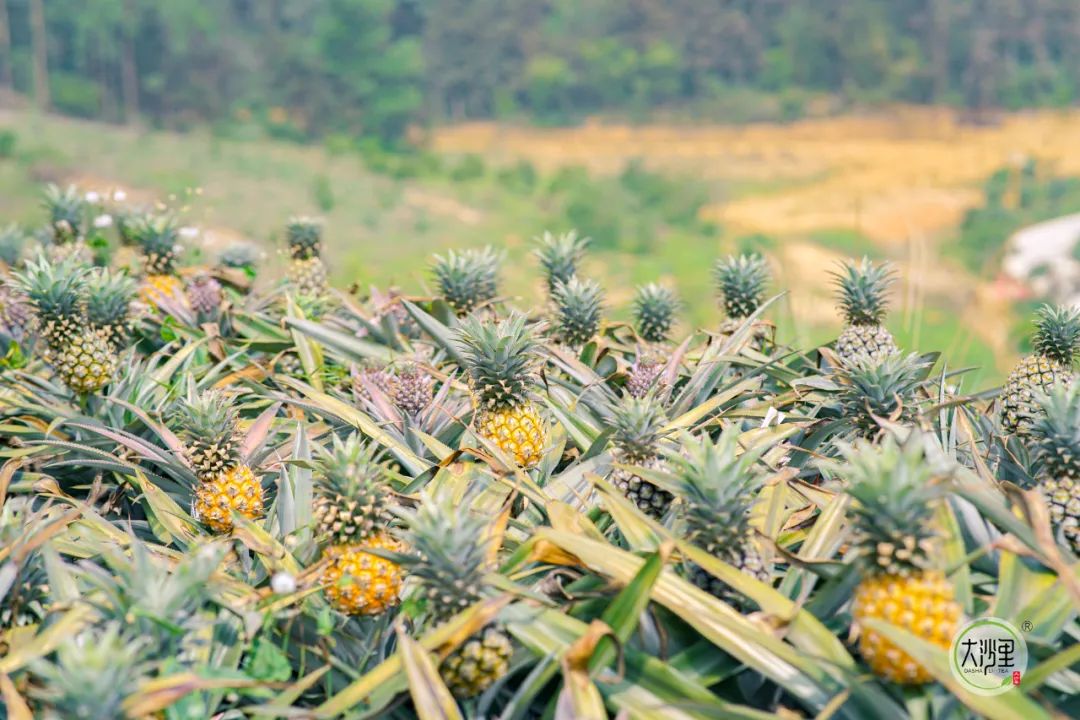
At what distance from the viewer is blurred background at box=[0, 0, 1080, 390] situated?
31.8 meters

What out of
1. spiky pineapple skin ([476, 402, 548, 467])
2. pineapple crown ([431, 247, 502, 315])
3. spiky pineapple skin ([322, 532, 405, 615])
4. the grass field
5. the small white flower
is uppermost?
pineapple crown ([431, 247, 502, 315])

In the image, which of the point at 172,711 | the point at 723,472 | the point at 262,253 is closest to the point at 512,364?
the point at 723,472

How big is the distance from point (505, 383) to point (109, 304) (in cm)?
152

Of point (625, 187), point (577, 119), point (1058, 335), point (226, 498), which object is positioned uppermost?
point (1058, 335)

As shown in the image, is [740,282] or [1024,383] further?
[740,282]

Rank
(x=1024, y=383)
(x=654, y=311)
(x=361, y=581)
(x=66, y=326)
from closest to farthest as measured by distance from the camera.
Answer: (x=361, y=581) → (x=1024, y=383) → (x=66, y=326) → (x=654, y=311)

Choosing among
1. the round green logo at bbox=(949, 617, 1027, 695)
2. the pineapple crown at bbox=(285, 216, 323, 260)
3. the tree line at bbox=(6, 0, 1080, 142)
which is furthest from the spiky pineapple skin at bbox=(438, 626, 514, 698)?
the tree line at bbox=(6, 0, 1080, 142)

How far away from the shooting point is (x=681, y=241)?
107ft

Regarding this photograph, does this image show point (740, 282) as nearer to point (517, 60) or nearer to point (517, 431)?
point (517, 431)

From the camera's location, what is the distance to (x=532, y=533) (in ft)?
7.22

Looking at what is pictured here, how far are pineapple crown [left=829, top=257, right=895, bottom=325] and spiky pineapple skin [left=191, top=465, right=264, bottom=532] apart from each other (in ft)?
6.39

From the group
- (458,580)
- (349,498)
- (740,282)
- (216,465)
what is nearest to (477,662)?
(458,580)

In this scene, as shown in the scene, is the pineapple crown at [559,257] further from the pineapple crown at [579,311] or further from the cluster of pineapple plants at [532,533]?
the cluster of pineapple plants at [532,533]

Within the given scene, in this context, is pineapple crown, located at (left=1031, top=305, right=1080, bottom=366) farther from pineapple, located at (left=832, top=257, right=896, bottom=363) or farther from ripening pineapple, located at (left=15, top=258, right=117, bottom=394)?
ripening pineapple, located at (left=15, top=258, right=117, bottom=394)
